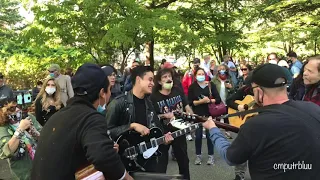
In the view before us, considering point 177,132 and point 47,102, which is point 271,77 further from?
point 47,102

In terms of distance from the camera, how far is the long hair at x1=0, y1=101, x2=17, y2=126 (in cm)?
381

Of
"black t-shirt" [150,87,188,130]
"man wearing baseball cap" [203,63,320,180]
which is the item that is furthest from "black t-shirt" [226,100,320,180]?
"black t-shirt" [150,87,188,130]

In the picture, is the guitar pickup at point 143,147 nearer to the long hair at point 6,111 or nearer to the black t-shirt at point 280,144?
the long hair at point 6,111

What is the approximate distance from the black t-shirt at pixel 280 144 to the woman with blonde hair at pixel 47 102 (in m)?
3.51

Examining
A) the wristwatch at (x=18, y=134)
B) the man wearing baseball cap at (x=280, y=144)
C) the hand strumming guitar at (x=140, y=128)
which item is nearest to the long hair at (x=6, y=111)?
the wristwatch at (x=18, y=134)

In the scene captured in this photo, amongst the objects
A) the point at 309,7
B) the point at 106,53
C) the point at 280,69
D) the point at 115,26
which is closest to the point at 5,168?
the point at 115,26

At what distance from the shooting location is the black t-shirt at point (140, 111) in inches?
159

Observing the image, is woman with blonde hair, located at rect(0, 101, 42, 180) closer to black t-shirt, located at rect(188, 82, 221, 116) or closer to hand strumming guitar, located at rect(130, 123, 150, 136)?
hand strumming guitar, located at rect(130, 123, 150, 136)

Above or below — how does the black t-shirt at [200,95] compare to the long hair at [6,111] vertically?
below

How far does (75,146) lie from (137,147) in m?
1.70

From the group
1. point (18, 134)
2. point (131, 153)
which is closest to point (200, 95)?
point (131, 153)

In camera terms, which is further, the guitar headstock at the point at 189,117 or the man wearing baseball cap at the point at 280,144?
Result: the guitar headstock at the point at 189,117

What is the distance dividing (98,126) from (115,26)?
721 centimetres

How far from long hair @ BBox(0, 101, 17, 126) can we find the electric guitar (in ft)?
4.20
